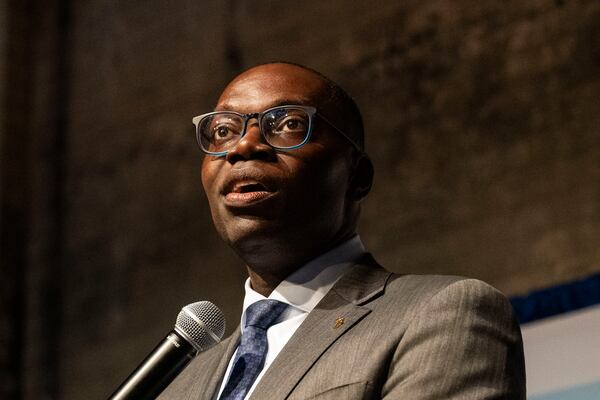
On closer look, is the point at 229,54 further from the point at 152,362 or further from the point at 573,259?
the point at 152,362

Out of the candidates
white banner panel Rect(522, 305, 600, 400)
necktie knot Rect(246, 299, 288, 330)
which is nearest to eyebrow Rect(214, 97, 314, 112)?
necktie knot Rect(246, 299, 288, 330)

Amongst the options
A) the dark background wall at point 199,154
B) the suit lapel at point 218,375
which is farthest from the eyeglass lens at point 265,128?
the dark background wall at point 199,154

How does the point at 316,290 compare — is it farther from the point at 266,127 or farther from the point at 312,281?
the point at 266,127

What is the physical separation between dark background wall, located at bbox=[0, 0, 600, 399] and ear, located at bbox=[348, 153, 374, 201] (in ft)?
5.00

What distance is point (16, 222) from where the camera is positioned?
19.5 ft

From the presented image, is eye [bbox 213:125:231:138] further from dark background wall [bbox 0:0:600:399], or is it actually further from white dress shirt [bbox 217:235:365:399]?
dark background wall [bbox 0:0:600:399]

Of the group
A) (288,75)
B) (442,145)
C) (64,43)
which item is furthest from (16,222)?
(288,75)

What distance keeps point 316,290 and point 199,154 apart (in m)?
3.04

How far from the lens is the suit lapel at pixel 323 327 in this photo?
2.12 meters

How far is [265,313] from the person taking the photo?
7.89 feet

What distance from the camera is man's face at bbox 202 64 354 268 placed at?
241cm

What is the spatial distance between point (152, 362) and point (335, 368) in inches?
13.8

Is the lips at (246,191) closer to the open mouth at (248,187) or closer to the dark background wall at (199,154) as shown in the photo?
the open mouth at (248,187)

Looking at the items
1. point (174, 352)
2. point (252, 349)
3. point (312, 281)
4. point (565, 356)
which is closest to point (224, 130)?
point (312, 281)
